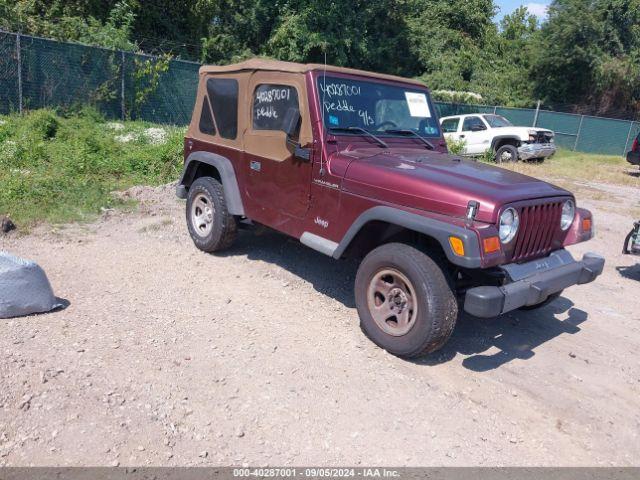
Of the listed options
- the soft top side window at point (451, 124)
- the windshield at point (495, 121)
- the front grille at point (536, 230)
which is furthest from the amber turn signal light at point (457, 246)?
the soft top side window at point (451, 124)

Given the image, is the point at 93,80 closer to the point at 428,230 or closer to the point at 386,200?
the point at 386,200

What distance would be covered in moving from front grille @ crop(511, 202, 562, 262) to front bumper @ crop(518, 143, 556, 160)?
12.6m

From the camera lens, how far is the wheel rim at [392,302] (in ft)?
12.8

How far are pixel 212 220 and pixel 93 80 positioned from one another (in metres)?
10.3

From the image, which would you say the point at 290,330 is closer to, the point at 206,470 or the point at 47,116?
the point at 206,470

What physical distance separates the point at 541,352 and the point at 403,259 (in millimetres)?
1506

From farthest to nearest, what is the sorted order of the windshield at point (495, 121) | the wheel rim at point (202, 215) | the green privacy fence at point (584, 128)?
1. the green privacy fence at point (584, 128)
2. the windshield at point (495, 121)
3. the wheel rim at point (202, 215)

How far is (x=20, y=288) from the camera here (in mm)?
4043

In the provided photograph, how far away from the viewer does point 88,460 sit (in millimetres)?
2807

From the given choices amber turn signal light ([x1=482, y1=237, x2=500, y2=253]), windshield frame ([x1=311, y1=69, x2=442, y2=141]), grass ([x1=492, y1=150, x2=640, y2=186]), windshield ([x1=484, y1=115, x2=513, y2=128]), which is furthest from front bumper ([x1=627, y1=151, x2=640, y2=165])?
amber turn signal light ([x1=482, y1=237, x2=500, y2=253])

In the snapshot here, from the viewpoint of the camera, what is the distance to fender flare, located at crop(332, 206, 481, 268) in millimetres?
3475

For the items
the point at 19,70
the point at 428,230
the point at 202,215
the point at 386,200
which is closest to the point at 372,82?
the point at 386,200

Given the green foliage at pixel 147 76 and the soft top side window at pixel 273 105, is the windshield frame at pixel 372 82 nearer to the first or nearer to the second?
the soft top side window at pixel 273 105

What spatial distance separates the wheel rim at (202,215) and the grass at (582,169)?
9.82 meters
